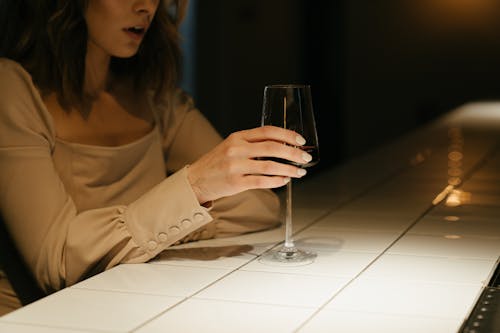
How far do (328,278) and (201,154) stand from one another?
824 mm

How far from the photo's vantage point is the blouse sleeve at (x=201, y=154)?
2.14 metres

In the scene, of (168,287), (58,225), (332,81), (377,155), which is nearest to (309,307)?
(168,287)

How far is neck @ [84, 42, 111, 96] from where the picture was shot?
221 centimetres

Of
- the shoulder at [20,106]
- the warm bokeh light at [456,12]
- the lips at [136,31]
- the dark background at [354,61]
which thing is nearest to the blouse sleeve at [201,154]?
the lips at [136,31]

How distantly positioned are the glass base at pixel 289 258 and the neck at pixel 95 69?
0.73 meters

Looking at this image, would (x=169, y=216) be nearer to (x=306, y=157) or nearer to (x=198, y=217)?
A: (x=198, y=217)

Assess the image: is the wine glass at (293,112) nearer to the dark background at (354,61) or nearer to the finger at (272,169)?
the finger at (272,169)

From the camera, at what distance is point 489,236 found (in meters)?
1.97

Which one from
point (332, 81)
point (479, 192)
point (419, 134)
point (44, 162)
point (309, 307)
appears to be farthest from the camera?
point (332, 81)

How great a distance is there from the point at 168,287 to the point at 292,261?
30 centimetres

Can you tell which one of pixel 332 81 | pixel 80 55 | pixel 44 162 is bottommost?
pixel 332 81

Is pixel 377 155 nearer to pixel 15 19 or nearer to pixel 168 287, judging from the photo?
pixel 15 19

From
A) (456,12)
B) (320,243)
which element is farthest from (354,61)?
(320,243)

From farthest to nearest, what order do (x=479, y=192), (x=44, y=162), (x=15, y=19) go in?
(x=479, y=192), (x=15, y=19), (x=44, y=162)
